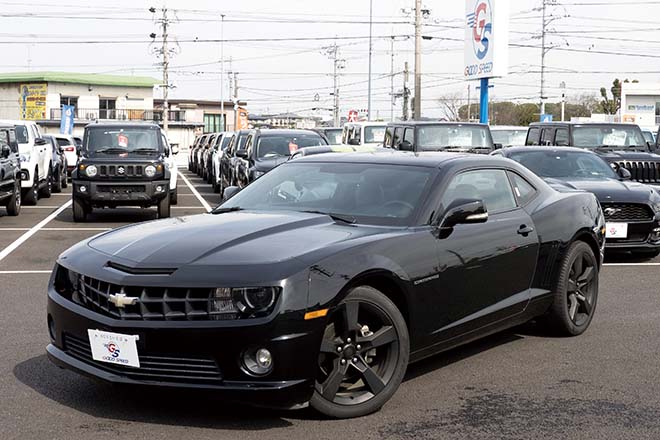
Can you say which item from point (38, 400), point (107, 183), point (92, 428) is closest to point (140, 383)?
point (92, 428)

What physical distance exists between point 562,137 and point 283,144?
214 inches

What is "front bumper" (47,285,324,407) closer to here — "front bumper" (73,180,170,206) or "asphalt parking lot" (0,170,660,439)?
"asphalt parking lot" (0,170,660,439)

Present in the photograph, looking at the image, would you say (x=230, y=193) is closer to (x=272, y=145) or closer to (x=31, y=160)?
(x=272, y=145)

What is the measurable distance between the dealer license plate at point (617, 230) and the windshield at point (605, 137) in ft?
20.4

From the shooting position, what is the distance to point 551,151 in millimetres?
13508

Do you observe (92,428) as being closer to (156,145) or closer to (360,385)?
(360,385)

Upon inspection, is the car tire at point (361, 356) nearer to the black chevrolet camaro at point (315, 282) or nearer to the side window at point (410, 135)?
the black chevrolet camaro at point (315, 282)

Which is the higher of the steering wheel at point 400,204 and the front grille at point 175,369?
the steering wheel at point 400,204

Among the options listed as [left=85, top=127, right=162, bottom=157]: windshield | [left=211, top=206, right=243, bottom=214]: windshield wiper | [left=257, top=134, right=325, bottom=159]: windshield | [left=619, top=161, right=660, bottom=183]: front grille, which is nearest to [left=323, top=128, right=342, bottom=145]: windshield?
[left=257, top=134, right=325, bottom=159]: windshield

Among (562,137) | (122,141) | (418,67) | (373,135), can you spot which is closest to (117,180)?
(122,141)

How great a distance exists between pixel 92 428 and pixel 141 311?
690 millimetres

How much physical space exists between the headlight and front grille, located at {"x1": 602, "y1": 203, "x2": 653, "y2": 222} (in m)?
7.79

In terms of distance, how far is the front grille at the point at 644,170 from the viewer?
1588 cm

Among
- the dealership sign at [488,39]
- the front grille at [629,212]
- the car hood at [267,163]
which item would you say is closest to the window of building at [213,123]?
the dealership sign at [488,39]
